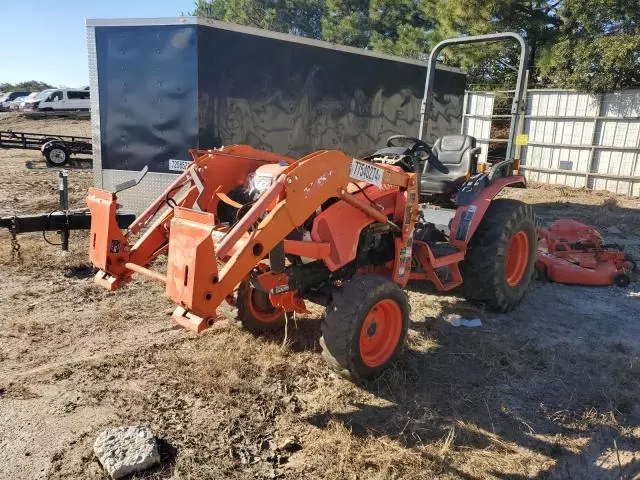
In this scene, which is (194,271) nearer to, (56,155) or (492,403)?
(492,403)

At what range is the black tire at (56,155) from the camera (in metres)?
15.4

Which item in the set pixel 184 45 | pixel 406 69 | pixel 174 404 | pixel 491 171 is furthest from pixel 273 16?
pixel 174 404

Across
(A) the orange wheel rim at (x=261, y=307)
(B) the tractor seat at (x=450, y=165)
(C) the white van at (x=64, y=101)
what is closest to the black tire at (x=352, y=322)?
(A) the orange wheel rim at (x=261, y=307)

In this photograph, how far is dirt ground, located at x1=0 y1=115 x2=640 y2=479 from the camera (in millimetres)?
2924

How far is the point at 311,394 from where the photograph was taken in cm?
361

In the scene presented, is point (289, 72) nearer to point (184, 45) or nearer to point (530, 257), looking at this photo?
point (184, 45)

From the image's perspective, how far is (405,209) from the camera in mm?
4113

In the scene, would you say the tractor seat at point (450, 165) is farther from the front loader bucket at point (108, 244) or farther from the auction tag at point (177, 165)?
the auction tag at point (177, 165)

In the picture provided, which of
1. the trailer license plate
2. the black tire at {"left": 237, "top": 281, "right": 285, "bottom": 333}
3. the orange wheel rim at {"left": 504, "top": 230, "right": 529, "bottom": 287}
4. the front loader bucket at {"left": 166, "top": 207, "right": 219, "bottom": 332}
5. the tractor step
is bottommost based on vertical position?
the black tire at {"left": 237, "top": 281, "right": 285, "bottom": 333}

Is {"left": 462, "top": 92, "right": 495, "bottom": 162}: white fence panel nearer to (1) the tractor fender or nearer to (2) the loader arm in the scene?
(1) the tractor fender

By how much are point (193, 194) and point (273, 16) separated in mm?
32197

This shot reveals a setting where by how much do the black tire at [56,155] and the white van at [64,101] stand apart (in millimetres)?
14488

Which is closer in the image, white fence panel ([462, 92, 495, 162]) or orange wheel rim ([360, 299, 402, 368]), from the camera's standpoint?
orange wheel rim ([360, 299, 402, 368])

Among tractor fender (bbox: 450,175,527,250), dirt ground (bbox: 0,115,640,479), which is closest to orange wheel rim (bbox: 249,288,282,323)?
dirt ground (bbox: 0,115,640,479)
